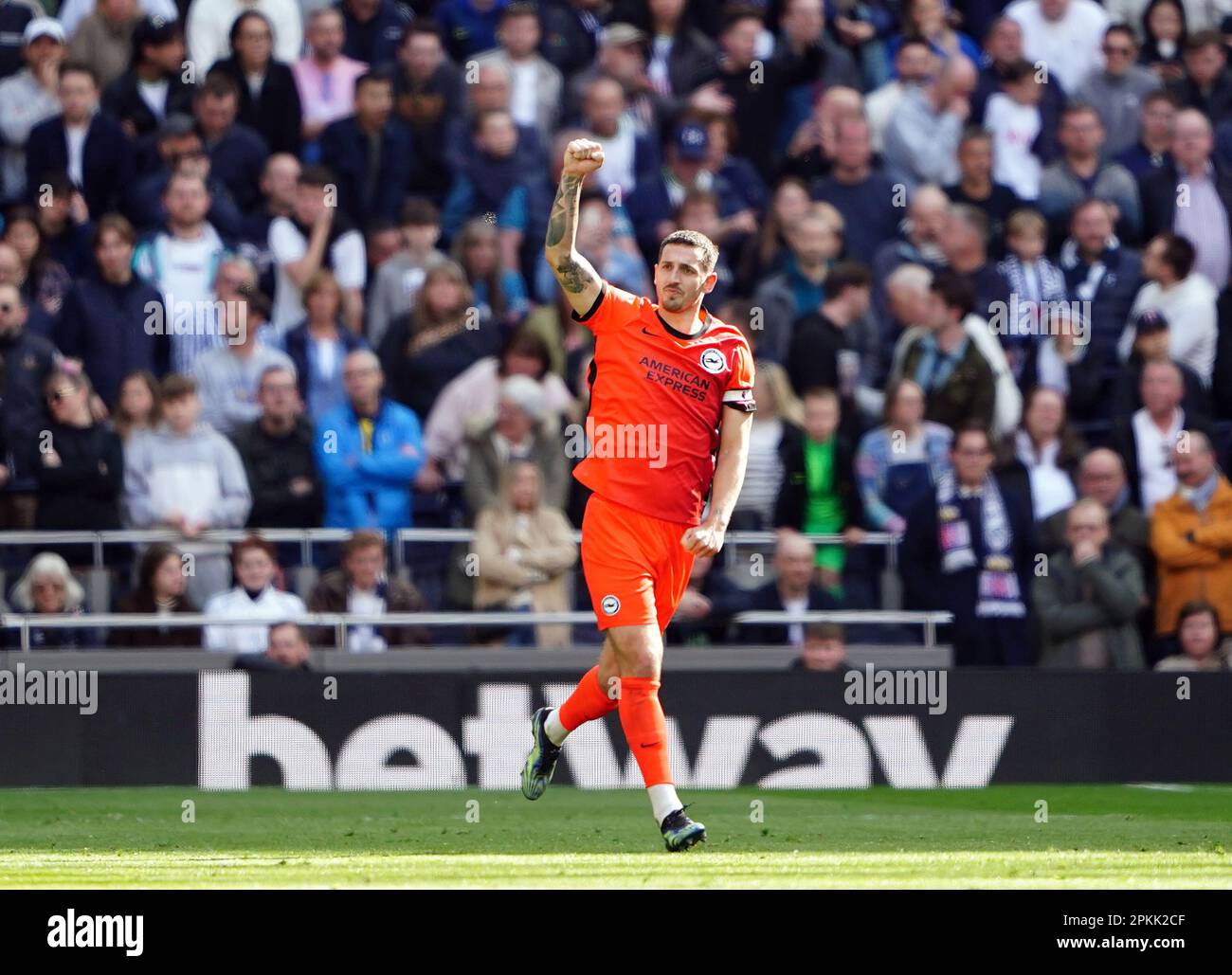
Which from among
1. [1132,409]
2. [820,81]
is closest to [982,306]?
[1132,409]

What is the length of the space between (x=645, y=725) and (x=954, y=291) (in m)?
6.86

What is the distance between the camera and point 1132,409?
51.5ft

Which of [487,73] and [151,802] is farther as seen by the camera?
[487,73]

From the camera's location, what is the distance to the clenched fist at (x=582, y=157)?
29.1 ft

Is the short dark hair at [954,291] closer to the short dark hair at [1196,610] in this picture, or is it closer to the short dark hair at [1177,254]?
the short dark hair at [1177,254]

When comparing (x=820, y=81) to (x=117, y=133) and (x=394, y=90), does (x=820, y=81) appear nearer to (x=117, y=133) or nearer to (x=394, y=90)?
(x=394, y=90)

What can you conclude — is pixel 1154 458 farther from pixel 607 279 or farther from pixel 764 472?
pixel 607 279

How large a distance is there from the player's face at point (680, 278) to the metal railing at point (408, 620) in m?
5.02

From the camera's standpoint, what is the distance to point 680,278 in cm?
927

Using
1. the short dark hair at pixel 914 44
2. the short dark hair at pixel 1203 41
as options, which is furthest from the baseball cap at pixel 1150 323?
the short dark hair at pixel 1203 41

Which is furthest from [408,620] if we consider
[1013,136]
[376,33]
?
[1013,136]

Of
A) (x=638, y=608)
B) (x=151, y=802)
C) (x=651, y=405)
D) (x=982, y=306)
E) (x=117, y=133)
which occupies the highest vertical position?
(x=117, y=133)

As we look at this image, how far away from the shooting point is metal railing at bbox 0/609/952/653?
13680 millimetres

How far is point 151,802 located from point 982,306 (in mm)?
6944
